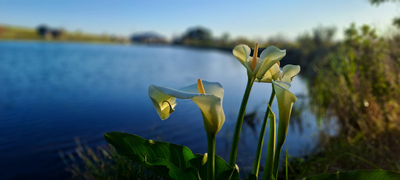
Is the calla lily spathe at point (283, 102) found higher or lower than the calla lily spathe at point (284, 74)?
lower

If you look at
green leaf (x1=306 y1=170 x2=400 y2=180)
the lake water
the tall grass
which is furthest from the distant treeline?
green leaf (x1=306 y1=170 x2=400 y2=180)

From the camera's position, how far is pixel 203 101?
796mm

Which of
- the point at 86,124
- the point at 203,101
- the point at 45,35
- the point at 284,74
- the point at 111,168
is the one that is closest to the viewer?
the point at 203,101

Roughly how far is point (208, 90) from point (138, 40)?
3046 inches

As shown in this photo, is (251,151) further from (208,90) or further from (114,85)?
(114,85)

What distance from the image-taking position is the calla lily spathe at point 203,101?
775 millimetres

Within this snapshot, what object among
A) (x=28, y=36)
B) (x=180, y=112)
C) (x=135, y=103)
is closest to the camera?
(x=180, y=112)

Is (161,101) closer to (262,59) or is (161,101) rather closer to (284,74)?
(262,59)

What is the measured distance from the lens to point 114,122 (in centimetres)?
421

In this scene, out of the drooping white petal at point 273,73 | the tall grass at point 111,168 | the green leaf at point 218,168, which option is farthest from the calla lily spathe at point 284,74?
the tall grass at point 111,168

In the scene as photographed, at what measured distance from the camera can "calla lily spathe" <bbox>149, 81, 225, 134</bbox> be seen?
0.77 metres

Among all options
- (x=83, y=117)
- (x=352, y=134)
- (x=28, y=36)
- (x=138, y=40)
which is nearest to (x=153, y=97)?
(x=352, y=134)

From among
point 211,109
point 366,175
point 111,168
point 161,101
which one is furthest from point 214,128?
point 111,168

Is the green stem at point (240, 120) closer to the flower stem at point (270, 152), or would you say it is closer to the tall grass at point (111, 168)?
the flower stem at point (270, 152)
